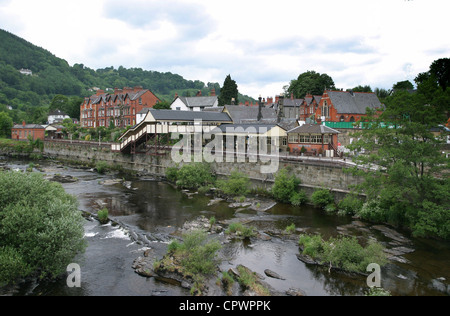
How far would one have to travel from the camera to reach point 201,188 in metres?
34.6

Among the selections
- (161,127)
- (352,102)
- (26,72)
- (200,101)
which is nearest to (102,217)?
(161,127)

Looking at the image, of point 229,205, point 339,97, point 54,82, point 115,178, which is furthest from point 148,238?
point 54,82

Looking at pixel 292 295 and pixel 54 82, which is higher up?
pixel 54 82

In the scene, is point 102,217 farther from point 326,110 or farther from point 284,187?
point 326,110

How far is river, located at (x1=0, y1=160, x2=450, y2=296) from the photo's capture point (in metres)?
15.1

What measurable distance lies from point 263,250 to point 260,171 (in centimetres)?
1527

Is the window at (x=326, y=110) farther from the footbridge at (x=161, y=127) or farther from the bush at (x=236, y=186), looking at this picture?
the bush at (x=236, y=186)

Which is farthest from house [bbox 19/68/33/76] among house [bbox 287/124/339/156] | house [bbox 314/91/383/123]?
house [bbox 287/124/339/156]

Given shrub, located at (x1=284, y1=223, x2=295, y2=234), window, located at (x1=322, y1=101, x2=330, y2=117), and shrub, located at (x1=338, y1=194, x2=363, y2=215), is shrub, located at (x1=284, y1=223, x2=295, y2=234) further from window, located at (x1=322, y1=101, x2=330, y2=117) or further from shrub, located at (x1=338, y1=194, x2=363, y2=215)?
window, located at (x1=322, y1=101, x2=330, y2=117)

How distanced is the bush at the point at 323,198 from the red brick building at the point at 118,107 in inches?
1938

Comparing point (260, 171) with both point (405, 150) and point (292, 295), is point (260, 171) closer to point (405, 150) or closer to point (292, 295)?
point (405, 150)

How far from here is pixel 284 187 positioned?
101 feet

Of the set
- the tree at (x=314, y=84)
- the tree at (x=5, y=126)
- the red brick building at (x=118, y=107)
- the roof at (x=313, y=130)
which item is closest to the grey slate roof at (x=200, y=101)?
the red brick building at (x=118, y=107)
